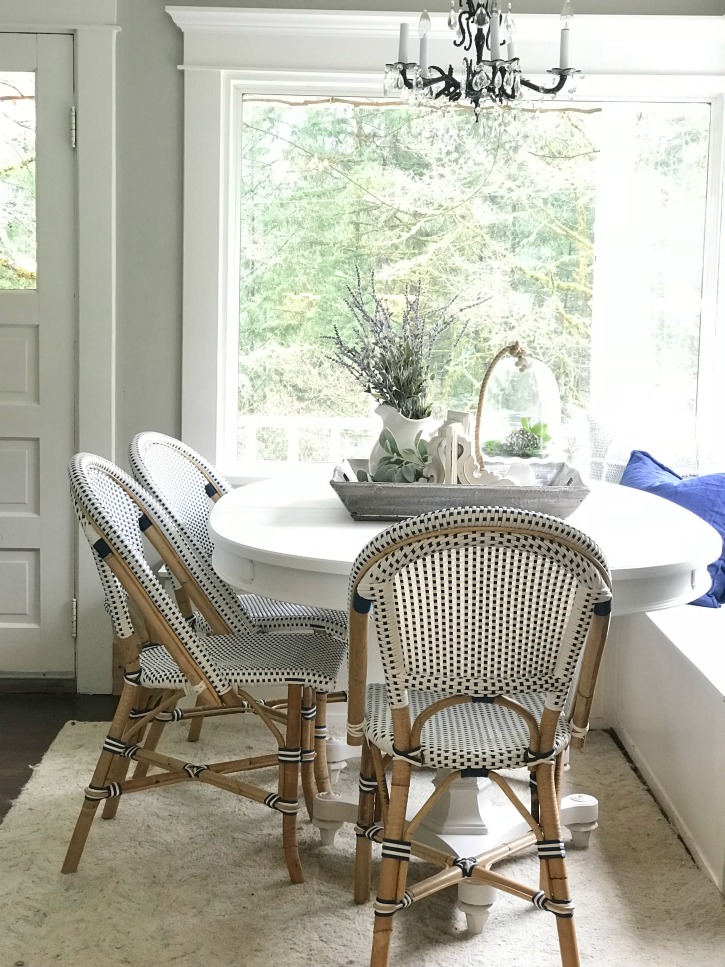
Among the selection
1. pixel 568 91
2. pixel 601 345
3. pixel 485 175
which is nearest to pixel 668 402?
pixel 601 345

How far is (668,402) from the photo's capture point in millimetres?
3660

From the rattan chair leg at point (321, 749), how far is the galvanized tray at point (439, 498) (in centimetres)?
49

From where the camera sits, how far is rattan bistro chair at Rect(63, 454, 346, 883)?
221cm

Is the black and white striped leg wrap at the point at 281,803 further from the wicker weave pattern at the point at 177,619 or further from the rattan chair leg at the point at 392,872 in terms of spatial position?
the rattan chair leg at the point at 392,872

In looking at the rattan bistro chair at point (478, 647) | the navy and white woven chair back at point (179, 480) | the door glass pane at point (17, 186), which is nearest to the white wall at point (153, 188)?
the door glass pane at point (17, 186)

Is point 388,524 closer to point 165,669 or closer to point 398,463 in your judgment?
point 398,463

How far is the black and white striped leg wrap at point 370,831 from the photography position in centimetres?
217

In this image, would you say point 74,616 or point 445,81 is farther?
point 74,616

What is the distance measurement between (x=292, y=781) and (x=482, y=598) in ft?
2.65

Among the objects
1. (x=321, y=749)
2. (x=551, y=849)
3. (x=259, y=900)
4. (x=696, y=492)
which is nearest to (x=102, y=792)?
(x=259, y=900)

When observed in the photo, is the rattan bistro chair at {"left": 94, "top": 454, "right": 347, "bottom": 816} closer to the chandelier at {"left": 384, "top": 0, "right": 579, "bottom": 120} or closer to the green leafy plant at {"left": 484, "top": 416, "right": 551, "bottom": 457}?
the green leafy plant at {"left": 484, "top": 416, "right": 551, "bottom": 457}

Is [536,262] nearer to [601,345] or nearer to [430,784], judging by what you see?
[601,345]

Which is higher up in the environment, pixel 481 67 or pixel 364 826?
pixel 481 67

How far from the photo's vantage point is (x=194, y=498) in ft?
9.44
